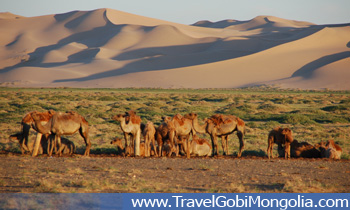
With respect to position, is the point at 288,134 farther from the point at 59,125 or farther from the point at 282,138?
the point at 59,125

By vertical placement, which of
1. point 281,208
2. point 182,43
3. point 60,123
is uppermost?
point 182,43

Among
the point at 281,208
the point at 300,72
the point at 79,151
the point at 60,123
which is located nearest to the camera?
the point at 281,208

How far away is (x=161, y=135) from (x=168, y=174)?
257 cm

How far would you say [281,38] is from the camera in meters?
145

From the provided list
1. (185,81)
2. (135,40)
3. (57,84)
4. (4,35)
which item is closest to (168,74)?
(185,81)

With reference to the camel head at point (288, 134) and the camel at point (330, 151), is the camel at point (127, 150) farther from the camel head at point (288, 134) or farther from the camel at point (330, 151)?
the camel at point (330, 151)

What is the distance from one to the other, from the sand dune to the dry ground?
78.4 m

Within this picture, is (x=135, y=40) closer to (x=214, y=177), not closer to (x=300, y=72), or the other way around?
(x=300, y=72)

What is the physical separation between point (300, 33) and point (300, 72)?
4990cm

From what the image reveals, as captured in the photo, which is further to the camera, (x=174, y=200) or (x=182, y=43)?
(x=182, y=43)

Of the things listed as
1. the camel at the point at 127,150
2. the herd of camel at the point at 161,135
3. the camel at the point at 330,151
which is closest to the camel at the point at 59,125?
the herd of camel at the point at 161,135

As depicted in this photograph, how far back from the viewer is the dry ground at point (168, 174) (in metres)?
8.94

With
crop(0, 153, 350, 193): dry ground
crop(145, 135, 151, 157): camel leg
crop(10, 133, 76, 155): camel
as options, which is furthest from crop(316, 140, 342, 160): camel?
crop(10, 133, 76, 155): camel

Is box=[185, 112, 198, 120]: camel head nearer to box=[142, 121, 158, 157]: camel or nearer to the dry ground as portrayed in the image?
box=[142, 121, 158, 157]: camel
